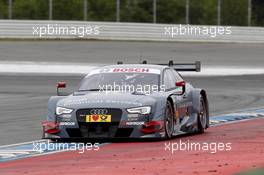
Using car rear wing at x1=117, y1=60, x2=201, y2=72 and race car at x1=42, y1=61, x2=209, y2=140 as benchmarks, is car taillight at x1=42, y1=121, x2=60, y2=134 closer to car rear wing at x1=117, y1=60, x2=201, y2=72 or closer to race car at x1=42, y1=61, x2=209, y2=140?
race car at x1=42, y1=61, x2=209, y2=140

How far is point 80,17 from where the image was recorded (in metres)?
53.1

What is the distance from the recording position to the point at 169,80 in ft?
52.7

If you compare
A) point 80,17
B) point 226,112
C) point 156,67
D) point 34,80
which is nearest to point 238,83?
point 34,80

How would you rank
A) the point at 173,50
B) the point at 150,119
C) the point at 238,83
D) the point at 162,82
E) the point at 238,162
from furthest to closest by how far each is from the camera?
the point at 173,50
the point at 238,83
the point at 162,82
the point at 150,119
the point at 238,162

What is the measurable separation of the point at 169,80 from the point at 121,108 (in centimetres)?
188

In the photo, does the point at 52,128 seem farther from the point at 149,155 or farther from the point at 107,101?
the point at 149,155

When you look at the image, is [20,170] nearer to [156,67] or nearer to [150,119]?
[150,119]

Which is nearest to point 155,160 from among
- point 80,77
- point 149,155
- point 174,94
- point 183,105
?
point 149,155

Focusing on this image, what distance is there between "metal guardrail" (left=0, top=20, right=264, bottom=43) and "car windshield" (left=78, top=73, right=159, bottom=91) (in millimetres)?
33551

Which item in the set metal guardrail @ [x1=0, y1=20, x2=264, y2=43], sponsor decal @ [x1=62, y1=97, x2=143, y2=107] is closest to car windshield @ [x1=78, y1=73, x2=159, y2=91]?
sponsor decal @ [x1=62, y1=97, x2=143, y2=107]

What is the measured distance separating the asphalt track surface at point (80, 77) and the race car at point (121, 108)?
1.02m

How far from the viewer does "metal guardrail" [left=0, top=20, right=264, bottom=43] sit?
1943 inches

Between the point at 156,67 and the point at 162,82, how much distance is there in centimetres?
50

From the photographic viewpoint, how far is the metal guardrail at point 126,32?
4936cm
